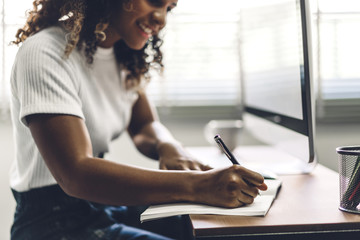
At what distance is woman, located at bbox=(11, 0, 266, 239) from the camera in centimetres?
92

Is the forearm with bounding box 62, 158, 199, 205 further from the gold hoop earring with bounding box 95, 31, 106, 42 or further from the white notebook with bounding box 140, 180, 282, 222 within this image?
the gold hoop earring with bounding box 95, 31, 106, 42

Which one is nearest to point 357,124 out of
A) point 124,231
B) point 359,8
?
point 359,8

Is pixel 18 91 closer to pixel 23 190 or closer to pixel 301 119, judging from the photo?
pixel 23 190

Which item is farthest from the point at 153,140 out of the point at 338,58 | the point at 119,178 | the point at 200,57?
the point at 338,58

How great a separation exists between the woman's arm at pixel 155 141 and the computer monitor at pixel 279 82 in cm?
27

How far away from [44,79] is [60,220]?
1.11ft

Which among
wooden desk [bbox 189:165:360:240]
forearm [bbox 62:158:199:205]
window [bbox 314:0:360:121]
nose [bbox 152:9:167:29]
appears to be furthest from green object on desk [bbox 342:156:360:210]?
window [bbox 314:0:360:121]

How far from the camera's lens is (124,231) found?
110 cm

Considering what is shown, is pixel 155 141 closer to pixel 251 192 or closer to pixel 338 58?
pixel 251 192

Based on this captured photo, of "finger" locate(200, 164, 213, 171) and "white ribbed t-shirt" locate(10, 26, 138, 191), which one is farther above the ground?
"white ribbed t-shirt" locate(10, 26, 138, 191)

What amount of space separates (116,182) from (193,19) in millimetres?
1511

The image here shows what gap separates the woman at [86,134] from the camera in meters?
0.92

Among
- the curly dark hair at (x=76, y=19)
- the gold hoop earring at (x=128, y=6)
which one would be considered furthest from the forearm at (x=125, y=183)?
the gold hoop earring at (x=128, y=6)

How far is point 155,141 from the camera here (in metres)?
1.51
